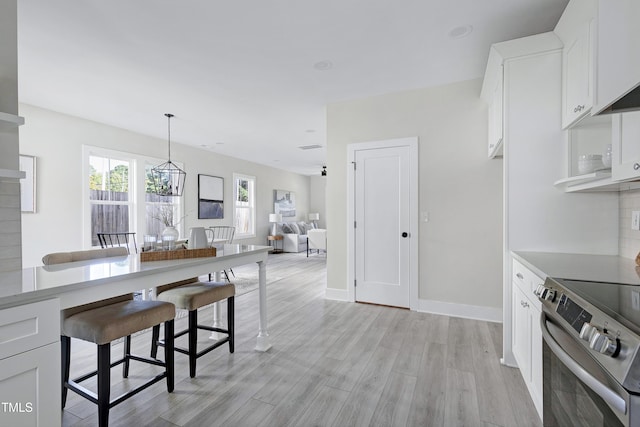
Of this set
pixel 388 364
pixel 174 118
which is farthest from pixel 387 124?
pixel 174 118

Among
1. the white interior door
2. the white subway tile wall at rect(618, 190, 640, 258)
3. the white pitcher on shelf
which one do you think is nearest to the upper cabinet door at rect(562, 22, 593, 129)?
the white subway tile wall at rect(618, 190, 640, 258)

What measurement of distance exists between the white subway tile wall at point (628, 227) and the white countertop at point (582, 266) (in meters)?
0.06

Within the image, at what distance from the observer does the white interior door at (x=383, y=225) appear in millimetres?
3643

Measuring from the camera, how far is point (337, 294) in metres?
4.03

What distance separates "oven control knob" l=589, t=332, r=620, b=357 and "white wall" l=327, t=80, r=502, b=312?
266 cm

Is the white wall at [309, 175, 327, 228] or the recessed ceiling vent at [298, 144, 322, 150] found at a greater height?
the recessed ceiling vent at [298, 144, 322, 150]

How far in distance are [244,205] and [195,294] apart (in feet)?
21.6

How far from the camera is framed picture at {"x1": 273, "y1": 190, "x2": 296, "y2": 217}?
970 cm

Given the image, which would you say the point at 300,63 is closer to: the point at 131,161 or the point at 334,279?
the point at 334,279

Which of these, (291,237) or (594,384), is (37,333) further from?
(291,237)

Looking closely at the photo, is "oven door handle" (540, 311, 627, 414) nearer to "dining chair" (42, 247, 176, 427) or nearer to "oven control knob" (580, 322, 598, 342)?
"oven control knob" (580, 322, 598, 342)

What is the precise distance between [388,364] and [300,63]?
2.90 metres

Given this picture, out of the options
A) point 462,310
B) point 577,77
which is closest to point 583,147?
point 577,77

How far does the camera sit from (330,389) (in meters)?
2.00
